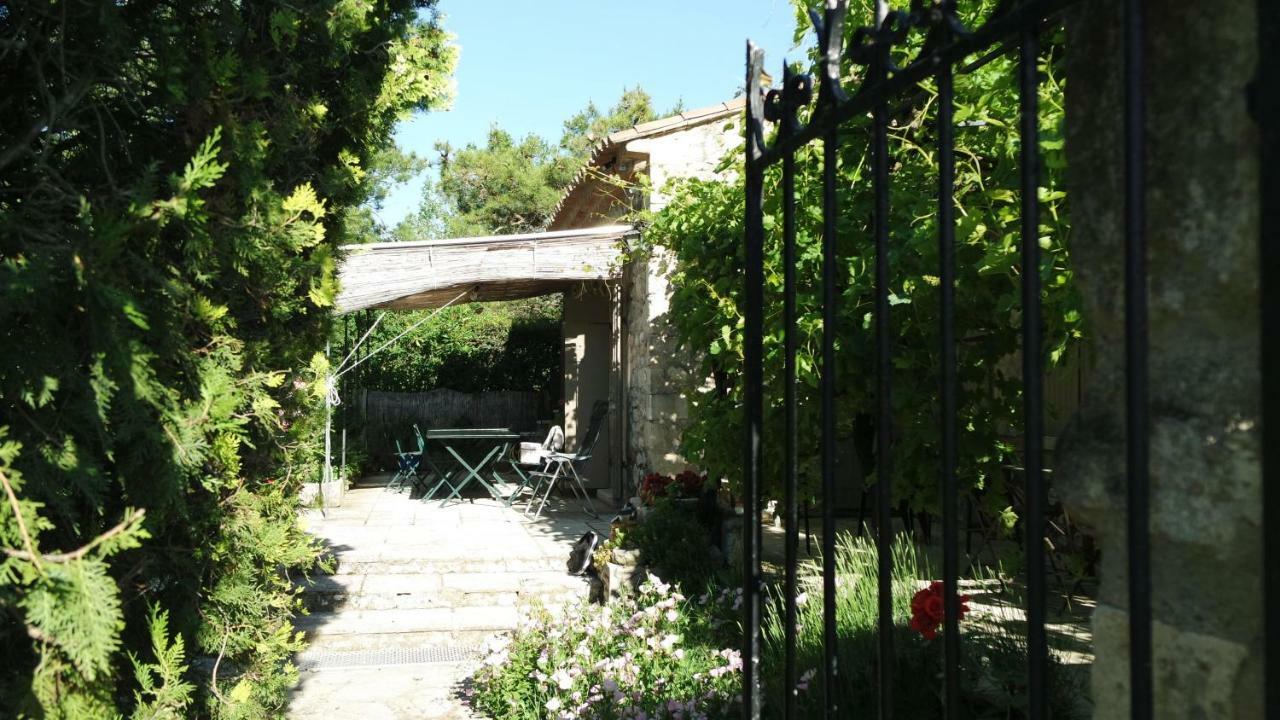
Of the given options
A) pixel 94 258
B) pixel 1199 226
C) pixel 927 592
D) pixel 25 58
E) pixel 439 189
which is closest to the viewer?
pixel 1199 226

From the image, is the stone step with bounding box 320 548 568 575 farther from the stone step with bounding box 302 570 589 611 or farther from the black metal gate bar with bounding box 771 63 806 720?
the black metal gate bar with bounding box 771 63 806 720

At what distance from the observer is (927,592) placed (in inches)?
109

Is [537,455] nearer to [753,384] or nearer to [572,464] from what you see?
[572,464]

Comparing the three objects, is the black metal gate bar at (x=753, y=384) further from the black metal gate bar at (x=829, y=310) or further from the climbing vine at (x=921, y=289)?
the climbing vine at (x=921, y=289)

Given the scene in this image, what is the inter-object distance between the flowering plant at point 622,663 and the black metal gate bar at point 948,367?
2195 millimetres

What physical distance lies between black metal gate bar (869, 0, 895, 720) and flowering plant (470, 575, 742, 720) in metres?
2.02

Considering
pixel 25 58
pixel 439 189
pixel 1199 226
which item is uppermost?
pixel 439 189

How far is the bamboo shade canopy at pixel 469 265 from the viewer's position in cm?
762

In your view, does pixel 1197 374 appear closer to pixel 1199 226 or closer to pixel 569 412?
pixel 1199 226

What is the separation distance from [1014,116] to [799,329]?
1.20m

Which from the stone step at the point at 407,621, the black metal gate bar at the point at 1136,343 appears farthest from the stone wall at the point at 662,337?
the black metal gate bar at the point at 1136,343

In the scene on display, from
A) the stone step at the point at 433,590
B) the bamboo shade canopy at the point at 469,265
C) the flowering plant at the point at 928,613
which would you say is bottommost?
the stone step at the point at 433,590

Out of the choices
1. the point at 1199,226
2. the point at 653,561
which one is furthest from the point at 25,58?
the point at 653,561

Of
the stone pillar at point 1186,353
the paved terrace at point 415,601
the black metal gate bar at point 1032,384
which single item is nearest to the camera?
the stone pillar at point 1186,353
